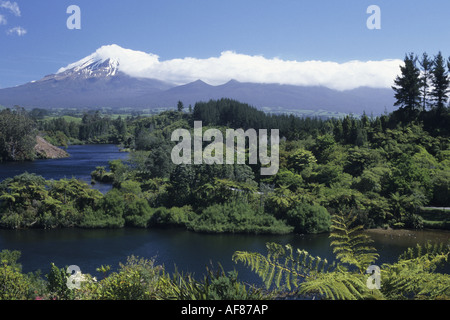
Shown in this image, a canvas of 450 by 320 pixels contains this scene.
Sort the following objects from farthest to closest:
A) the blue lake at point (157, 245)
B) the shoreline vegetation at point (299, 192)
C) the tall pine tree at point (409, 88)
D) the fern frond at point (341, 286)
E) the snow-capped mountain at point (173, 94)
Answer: the snow-capped mountain at point (173, 94) → the tall pine tree at point (409, 88) → the shoreline vegetation at point (299, 192) → the blue lake at point (157, 245) → the fern frond at point (341, 286)

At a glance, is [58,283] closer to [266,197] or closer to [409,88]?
[266,197]

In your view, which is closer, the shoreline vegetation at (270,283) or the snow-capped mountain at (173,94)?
the shoreline vegetation at (270,283)

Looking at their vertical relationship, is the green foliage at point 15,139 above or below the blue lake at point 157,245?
above

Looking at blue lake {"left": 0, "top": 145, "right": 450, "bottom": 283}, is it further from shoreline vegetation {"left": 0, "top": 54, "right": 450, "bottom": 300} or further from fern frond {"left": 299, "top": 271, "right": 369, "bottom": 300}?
fern frond {"left": 299, "top": 271, "right": 369, "bottom": 300}

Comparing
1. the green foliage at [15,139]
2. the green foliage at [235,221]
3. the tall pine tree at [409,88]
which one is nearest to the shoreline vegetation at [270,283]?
the green foliage at [235,221]

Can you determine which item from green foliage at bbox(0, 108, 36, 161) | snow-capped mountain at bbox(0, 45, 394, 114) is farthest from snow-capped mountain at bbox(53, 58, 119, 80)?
green foliage at bbox(0, 108, 36, 161)

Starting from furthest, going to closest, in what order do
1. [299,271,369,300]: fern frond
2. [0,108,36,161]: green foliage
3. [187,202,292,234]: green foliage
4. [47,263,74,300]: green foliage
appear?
[0,108,36,161]: green foliage, [187,202,292,234]: green foliage, [47,263,74,300]: green foliage, [299,271,369,300]: fern frond

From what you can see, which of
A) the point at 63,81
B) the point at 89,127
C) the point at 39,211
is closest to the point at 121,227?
Answer: the point at 39,211

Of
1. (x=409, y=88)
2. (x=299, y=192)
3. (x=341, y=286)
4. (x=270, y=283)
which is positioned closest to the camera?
(x=341, y=286)

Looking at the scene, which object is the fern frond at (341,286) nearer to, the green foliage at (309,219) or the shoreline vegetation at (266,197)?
the shoreline vegetation at (266,197)

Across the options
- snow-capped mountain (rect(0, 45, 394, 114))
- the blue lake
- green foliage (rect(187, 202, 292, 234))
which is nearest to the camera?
the blue lake

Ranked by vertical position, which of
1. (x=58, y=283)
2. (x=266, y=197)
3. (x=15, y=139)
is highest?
(x=15, y=139)

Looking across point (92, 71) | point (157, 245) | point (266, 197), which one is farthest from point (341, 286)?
point (92, 71)

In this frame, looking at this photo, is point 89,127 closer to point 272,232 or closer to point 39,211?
point 39,211
